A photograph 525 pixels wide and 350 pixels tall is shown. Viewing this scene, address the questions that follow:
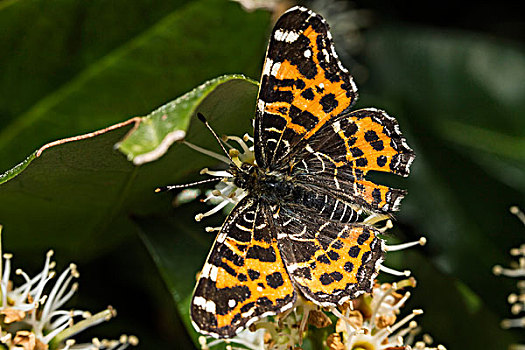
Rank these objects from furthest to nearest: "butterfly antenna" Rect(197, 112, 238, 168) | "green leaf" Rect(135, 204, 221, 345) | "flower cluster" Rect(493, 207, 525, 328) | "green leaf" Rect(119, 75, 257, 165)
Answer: "flower cluster" Rect(493, 207, 525, 328), "green leaf" Rect(135, 204, 221, 345), "butterfly antenna" Rect(197, 112, 238, 168), "green leaf" Rect(119, 75, 257, 165)

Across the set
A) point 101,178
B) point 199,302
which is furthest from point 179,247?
point 199,302

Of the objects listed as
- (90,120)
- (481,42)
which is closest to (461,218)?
(481,42)

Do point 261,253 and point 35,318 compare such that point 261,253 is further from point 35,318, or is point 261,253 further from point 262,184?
point 35,318

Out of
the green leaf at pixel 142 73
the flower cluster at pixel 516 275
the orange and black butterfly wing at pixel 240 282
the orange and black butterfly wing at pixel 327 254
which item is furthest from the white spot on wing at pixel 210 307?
the flower cluster at pixel 516 275

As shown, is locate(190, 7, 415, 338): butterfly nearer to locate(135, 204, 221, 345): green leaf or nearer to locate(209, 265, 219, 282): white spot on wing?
locate(209, 265, 219, 282): white spot on wing

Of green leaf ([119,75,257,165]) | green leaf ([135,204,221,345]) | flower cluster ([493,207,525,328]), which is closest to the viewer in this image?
green leaf ([119,75,257,165])

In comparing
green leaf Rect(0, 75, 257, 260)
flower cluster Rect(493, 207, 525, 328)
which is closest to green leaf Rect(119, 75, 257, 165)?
green leaf Rect(0, 75, 257, 260)

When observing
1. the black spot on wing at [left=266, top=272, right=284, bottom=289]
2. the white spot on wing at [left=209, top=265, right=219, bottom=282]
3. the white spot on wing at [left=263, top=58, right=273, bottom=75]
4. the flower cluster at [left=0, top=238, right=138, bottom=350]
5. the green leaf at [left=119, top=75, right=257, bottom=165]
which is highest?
the white spot on wing at [left=263, top=58, right=273, bottom=75]
